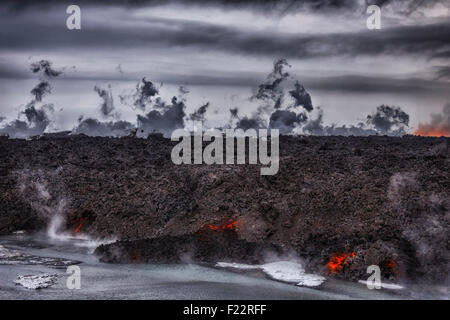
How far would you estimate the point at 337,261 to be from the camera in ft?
86.1

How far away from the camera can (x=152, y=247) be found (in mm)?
29672

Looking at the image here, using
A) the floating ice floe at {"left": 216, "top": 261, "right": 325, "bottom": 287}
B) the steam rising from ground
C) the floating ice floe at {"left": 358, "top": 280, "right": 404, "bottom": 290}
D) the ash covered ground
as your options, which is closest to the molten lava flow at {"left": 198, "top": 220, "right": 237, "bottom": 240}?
the ash covered ground

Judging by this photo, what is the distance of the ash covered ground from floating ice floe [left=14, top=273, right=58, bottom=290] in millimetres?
4350

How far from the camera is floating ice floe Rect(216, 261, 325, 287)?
81.2 feet

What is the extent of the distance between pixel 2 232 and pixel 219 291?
20.9m

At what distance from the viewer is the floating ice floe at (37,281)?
77.2 feet

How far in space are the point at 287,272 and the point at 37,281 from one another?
10637mm

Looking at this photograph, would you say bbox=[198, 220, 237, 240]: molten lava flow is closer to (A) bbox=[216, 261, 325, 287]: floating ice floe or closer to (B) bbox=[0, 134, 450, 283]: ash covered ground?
(B) bbox=[0, 134, 450, 283]: ash covered ground

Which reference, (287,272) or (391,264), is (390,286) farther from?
(287,272)

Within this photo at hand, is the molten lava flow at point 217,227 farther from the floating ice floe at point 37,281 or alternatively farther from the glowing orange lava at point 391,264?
the glowing orange lava at point 391,264

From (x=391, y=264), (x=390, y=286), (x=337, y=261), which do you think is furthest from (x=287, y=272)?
(x=390, y=286)

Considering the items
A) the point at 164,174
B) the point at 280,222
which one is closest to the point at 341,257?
the point at 280,222

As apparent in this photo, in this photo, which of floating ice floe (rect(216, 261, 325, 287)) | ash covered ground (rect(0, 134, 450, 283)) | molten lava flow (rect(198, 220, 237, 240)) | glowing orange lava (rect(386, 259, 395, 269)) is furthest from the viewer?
molten lava flow (rect(198, 220, 237, 240))
